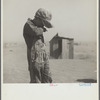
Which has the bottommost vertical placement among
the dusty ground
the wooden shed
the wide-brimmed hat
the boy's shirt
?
the dusty ground

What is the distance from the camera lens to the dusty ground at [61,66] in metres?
1.07

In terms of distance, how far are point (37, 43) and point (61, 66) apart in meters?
0.25

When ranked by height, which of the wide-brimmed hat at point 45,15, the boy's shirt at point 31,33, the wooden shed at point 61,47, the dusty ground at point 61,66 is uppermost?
the wide-brimmed hat at point 45,15

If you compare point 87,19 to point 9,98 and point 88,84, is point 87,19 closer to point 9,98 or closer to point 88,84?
point 88,84

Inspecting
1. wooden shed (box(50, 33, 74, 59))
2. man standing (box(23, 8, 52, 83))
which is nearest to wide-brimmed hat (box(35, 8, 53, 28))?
man standing (box(23, 8, 52, 83))

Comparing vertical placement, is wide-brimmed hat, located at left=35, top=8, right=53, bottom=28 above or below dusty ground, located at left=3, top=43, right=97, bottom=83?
above

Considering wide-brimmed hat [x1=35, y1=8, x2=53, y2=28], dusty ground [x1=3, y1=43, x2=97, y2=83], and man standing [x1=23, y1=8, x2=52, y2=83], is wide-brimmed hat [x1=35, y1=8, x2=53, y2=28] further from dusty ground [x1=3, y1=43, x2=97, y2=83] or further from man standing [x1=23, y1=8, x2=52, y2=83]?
dusty ground [x1=3, y1=43, x2=97, y2=83]

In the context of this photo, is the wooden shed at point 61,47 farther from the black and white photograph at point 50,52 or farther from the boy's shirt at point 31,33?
the boy's shirt at point 31,33

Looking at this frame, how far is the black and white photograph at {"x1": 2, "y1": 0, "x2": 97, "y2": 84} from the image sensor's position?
1.07 m

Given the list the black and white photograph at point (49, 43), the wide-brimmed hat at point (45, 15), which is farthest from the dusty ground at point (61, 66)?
the wide-brimmed hat at point (45, 15)

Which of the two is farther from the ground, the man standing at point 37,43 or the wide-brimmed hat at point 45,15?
the wide-brimmed hat at point 45,15

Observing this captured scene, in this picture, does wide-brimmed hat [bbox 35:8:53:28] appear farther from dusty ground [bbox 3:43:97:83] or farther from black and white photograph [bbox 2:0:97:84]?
dusty ground [bbox 3:43:97:83]

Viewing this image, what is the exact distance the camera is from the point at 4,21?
109cm

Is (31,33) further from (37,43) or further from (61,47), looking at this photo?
(61,47)
